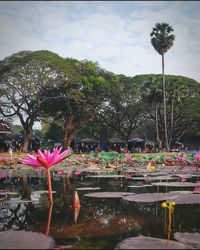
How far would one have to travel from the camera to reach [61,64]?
3588 centimetres

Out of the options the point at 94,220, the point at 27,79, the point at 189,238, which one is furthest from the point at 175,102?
the point at 189,238

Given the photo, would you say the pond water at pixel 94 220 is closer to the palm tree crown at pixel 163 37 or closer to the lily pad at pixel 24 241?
the lily pad at pixel 24 241

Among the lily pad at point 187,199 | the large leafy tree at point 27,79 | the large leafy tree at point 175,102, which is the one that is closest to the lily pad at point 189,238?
the lily pad at point 187,199

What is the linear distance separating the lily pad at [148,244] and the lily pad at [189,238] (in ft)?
0.38

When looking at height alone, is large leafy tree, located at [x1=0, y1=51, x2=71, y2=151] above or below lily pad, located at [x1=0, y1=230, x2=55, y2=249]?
above

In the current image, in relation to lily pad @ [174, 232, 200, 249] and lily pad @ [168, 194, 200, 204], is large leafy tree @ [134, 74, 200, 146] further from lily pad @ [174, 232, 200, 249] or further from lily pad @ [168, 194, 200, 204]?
lily pad @ [174, 232, 200, 249]

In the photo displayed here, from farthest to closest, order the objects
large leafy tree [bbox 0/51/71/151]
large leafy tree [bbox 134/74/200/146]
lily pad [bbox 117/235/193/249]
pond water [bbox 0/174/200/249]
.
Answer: large leafy tree [bbox 134/74/200/146], large leafy tree [bbox 0/51/71/151], pond water [bbox 0/174/200/249], lily pad [bbox 117/235/193/249]

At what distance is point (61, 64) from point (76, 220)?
108 feet

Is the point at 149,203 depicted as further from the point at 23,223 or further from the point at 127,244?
the point at 127,244

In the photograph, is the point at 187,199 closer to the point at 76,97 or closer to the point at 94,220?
the point at 94,220

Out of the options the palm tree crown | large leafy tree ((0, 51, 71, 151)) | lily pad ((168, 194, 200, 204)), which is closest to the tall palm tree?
the palm tree crown

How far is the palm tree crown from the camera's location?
1500 inches

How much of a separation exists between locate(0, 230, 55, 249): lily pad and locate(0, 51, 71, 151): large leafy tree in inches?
1217

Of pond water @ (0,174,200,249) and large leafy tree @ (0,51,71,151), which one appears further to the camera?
large leafy tree @ (0,51,71,151)
